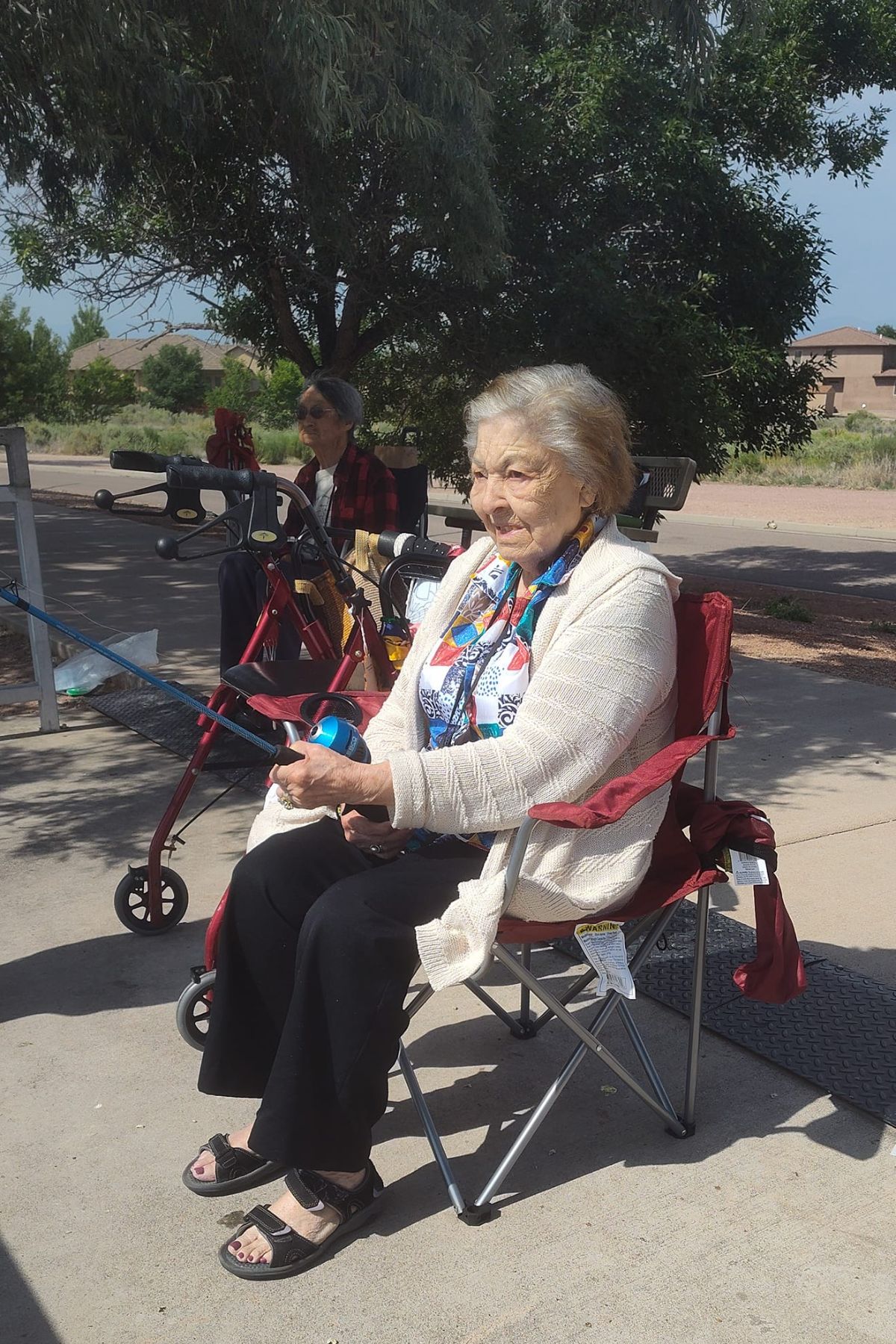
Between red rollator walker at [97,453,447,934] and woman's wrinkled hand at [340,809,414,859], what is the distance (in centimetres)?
47

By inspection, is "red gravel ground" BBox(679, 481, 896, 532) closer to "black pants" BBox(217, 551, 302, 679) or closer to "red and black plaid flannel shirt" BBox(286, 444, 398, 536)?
"red and black plaid flannel shirt" BBox(286, 444, 398, 536)

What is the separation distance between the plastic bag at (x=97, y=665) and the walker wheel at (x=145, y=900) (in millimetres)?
2493

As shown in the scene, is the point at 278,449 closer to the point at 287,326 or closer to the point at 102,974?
the point at 287,326

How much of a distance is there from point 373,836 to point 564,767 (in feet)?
1.52

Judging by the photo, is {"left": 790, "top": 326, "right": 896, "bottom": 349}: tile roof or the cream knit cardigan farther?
{"left": 790, "top": 326, "right": 896, "bottom": 349}: tile roof

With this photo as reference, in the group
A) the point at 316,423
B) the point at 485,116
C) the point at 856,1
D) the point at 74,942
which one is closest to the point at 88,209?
the point at 485,116

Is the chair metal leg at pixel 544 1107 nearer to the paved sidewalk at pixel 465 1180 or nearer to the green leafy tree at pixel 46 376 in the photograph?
the paved sidewalk at pixel 465 1180

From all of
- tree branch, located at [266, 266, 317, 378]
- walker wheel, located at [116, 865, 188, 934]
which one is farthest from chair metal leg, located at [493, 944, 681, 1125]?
tree branch, located at [266, 266, 317, 378]

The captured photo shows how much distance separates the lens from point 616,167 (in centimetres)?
836

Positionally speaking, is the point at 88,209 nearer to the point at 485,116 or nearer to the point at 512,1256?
the point at 485,116

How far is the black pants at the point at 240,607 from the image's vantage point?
14.8ft

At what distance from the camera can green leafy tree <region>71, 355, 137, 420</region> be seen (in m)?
53.1

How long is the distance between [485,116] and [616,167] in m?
1.56

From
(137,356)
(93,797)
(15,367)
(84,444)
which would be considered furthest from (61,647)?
(137,356)
